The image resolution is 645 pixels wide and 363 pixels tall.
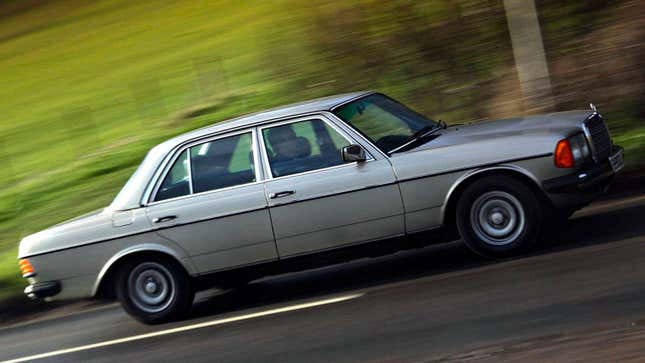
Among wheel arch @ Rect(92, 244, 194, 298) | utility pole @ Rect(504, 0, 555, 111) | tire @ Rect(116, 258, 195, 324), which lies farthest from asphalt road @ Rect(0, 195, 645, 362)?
utility pole @ Rect(504, 0, 555, 111)

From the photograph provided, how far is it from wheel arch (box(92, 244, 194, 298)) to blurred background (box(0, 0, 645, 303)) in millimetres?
2575

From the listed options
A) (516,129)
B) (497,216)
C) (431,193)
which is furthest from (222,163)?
(516,129)

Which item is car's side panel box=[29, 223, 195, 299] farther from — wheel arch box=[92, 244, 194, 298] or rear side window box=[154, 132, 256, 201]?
rear side window box=[154, 132, 256, 201]

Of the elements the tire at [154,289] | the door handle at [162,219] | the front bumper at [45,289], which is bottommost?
the tire at [154,289]

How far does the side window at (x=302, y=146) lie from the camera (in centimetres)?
874

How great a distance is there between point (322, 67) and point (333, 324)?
27.9 ft

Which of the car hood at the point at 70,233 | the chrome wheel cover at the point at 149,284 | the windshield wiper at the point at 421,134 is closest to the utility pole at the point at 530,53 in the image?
the windshield wiper at the point at 421,134

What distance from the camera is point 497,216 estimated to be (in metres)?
8.38

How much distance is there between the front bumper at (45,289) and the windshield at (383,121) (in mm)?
3042

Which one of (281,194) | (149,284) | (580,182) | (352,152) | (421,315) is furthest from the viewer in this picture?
(149,284)

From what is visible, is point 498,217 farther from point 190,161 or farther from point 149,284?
point 149,284

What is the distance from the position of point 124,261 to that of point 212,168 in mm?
1204

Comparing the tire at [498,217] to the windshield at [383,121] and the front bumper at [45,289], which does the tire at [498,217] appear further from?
the front bumper at [45,289]

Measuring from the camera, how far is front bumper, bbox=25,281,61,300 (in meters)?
9.34
